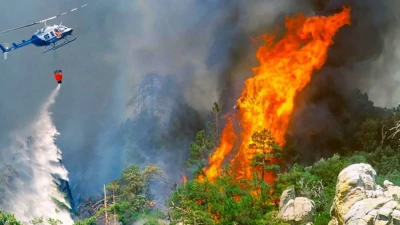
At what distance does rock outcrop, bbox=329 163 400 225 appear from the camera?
16578 mm

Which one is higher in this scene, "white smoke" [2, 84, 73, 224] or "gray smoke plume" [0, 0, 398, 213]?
"gray smoke plume" [0, 0, 398, 213]

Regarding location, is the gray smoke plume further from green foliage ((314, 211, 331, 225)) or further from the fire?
green foliage ((314, 211, 331, 225))

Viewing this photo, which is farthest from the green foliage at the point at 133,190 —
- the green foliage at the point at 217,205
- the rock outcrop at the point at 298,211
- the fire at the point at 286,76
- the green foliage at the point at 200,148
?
the rock outcrop at the point at 298,211

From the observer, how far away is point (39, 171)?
96.6 feet

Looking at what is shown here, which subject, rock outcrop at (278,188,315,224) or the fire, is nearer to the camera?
rock outcrop at (278,188,315,224)

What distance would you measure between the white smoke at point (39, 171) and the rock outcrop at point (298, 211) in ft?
39.5

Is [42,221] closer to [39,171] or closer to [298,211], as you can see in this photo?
[39,171]

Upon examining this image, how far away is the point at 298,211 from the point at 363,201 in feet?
19.3

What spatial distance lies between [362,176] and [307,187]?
6.79m

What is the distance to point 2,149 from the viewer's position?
29.2 metres

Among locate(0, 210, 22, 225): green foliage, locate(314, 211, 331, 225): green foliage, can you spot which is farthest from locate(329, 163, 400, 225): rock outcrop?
locate(0, 210, 22, 225): green foliage

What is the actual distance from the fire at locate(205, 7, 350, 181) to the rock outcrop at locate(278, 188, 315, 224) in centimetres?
852

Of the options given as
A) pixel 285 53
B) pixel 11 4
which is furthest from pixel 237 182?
pixel 11 4

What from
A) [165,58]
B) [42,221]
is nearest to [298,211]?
[42,221]
